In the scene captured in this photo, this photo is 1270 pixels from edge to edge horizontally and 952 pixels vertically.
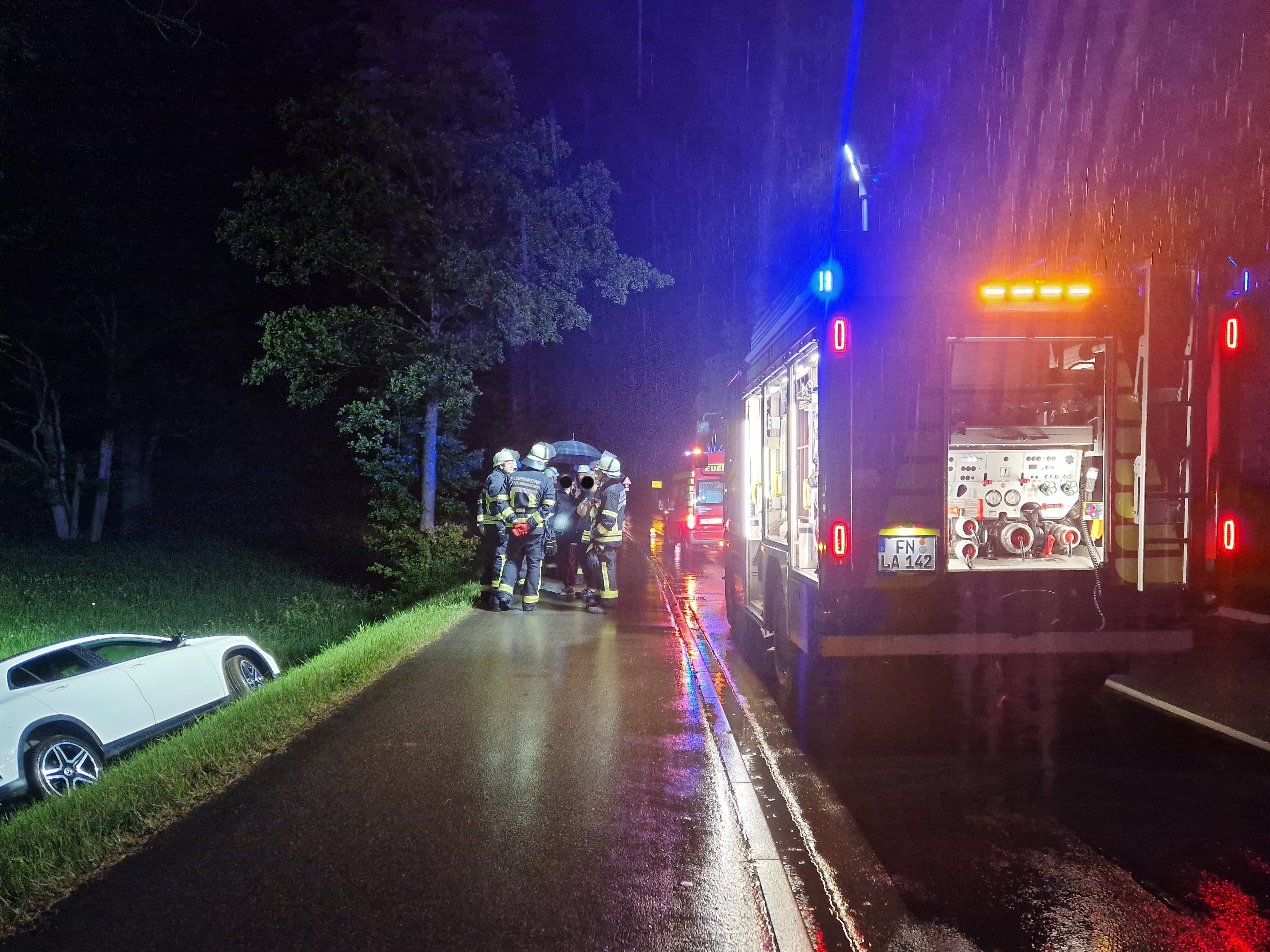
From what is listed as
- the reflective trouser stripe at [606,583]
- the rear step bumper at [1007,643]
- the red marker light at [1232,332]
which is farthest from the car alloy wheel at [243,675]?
the red marker light at [1232,332]

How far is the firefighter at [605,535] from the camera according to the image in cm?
1277

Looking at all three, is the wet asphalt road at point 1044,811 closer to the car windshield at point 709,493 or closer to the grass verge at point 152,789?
the grass verge at point 152,789

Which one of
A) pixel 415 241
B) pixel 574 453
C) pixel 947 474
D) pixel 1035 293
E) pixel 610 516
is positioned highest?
pixel 415 241

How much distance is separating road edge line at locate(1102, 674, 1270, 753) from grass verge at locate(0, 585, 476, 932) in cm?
608

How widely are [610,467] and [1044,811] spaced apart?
27.7 feet

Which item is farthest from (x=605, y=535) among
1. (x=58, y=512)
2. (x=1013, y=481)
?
(x=58, y=512)

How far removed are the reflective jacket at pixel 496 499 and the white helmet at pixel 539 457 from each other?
0.39m

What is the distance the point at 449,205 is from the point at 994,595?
12.9 m

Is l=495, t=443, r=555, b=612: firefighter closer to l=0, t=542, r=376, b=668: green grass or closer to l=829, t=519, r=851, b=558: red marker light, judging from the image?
l=0, t=542, r=376, b=668: green grass

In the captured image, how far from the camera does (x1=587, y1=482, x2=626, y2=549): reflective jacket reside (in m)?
12.8

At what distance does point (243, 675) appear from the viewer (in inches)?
340

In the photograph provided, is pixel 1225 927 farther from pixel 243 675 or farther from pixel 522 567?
pixel 522 567

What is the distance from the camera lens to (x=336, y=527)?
3591 centimetres

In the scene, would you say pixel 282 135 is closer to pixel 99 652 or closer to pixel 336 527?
pixel 99 652
